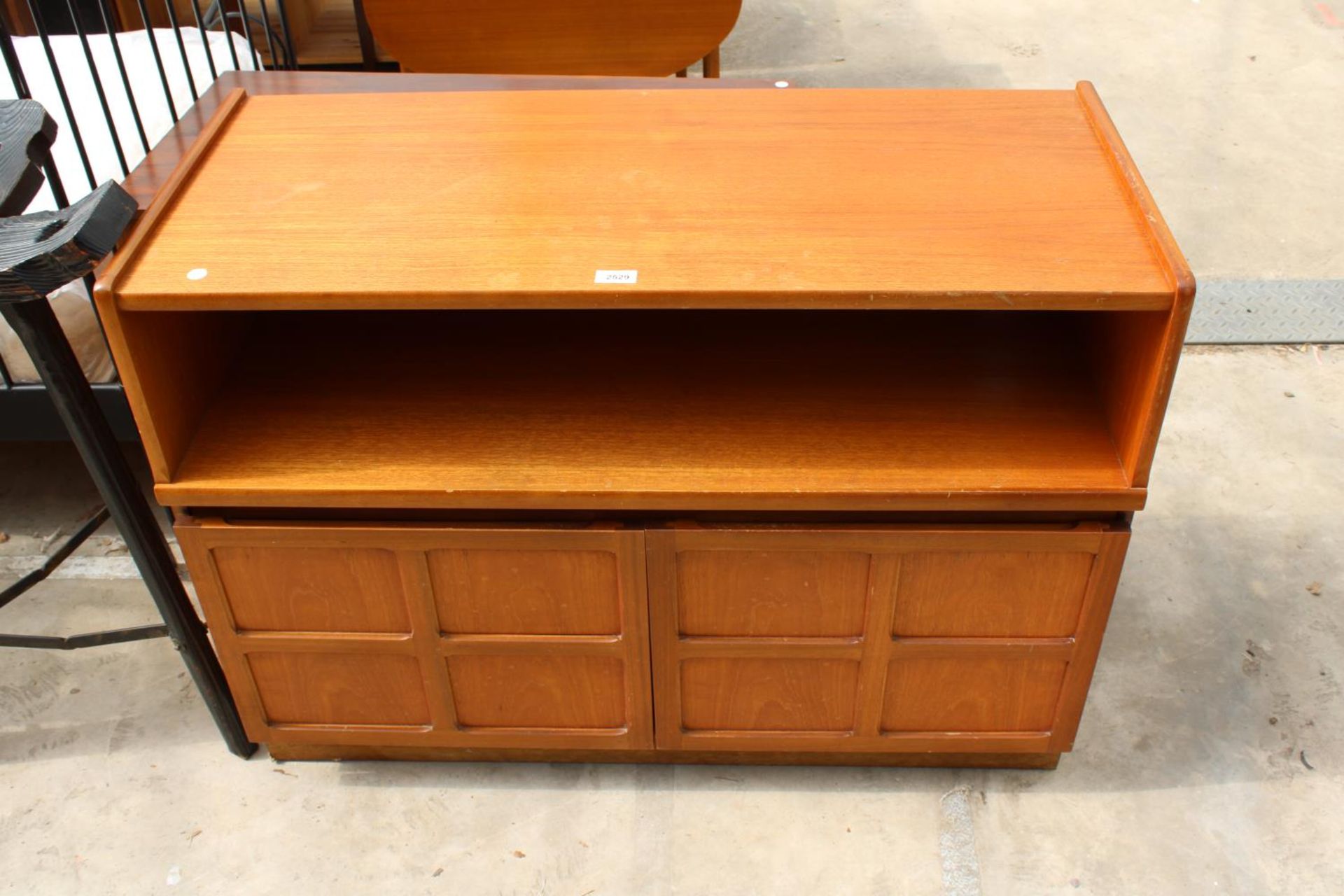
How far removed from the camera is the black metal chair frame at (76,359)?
4.00 feet

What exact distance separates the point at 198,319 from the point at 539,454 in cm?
48

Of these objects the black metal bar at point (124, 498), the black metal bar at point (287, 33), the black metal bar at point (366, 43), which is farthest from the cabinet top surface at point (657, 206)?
the black metal bar at point (366, 43)

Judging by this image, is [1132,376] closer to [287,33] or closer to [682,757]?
[682,757]

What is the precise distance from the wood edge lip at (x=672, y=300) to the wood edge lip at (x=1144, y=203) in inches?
1.1

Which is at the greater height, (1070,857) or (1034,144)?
(1034,144)

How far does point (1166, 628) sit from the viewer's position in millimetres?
1992

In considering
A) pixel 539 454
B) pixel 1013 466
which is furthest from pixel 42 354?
pixel 1013 466

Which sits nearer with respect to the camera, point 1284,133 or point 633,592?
point 633,592

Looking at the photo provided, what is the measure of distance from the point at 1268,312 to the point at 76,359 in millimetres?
2553

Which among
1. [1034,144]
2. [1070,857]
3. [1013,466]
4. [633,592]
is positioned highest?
[1034,144]

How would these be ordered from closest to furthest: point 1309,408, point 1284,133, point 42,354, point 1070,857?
point 42,354 < point 1070,857 < point 1309,408 < point 1284,133

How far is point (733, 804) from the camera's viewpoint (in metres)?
1.72

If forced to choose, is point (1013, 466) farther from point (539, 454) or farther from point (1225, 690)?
point (1225, 690)

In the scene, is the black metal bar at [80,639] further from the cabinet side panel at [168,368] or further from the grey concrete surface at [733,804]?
the cabinet side panel at [168,368]
